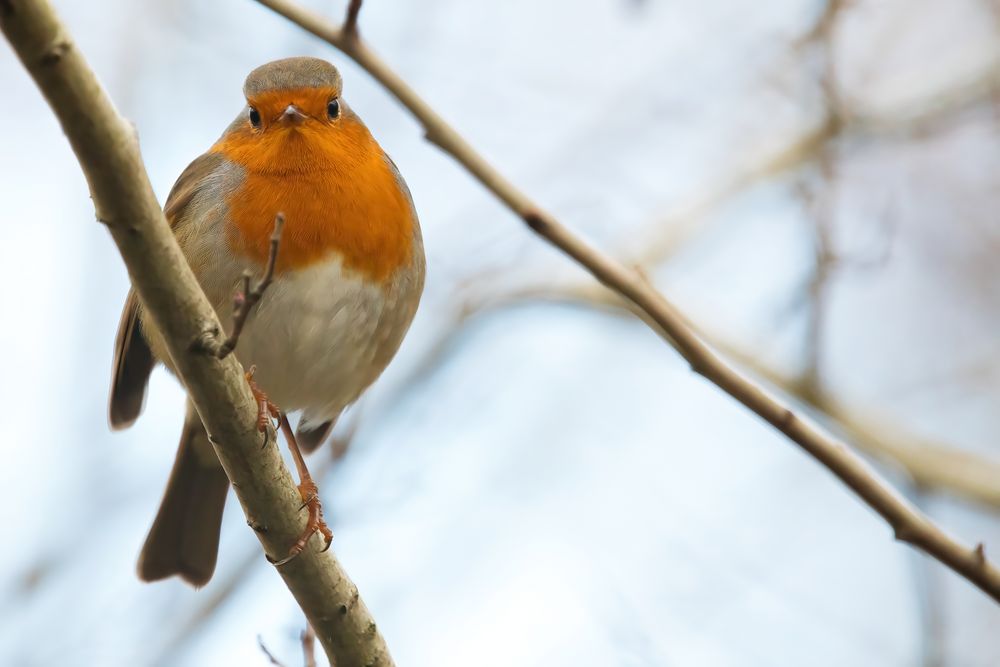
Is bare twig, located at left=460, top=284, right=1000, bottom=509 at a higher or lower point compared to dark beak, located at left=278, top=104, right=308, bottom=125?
lower

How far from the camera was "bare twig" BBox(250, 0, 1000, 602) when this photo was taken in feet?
6.95

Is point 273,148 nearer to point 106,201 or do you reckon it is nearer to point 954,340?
point 106,201

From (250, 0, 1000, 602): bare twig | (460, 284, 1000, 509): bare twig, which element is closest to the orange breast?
(460, 284, 1000, 509): bare twig

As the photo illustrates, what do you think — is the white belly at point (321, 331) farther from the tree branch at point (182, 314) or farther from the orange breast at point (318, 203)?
the tree branch at point (182, 314)

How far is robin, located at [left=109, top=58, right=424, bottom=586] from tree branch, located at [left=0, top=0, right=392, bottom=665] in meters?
0.33

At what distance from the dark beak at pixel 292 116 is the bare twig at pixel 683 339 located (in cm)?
139

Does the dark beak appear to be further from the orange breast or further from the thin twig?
the thin twig

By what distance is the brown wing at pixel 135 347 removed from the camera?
3852 mm

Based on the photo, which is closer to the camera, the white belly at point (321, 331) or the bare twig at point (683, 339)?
the bare twig at point (683, 339)

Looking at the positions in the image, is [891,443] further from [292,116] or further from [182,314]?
[182,314]

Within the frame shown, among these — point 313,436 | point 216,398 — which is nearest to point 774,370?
point 313,436

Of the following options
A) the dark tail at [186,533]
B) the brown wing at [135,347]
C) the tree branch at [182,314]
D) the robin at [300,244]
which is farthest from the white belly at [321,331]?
the tree branch at [182,314]

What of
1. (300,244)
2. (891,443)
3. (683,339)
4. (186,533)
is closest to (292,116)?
(300,244)

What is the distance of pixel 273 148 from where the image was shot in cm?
375
